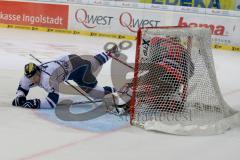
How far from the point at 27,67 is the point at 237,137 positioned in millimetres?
2094

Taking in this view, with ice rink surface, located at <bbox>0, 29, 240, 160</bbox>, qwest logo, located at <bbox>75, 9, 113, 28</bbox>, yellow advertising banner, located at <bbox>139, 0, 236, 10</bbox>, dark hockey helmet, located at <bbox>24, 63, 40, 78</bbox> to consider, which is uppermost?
dark hockey helmet, located at <bbox>24, 63, 40, 78</bbox>

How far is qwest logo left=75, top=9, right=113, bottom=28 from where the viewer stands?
39.5ft

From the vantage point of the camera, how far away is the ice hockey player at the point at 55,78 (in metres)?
5.43

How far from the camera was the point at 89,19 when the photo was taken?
39.9 ft

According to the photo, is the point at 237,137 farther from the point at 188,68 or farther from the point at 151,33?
the point at 151,33

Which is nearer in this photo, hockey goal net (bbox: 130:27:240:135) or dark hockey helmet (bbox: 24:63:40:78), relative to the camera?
hockey goal net (bbox: 130:27:240:135)

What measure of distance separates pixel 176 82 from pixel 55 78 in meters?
1.26

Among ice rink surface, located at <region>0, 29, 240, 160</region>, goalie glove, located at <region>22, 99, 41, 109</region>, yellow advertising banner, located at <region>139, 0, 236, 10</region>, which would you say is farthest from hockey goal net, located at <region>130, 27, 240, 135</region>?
yellow advertising banner, located at <region>139, 0, 236, 10</region>

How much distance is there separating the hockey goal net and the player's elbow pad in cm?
82

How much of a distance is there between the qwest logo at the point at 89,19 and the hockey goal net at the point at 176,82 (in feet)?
22.7

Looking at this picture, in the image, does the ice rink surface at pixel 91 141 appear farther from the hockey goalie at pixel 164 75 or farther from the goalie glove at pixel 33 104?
the hockey goalie at pixel 164 75

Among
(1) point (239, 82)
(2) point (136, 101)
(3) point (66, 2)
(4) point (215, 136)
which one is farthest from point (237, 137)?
(3) point (66, 2)

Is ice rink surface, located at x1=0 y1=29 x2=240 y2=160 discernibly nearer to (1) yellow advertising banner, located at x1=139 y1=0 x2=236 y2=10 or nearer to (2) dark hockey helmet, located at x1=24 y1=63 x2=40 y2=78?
(2) dark hockey helmet, located at x1=24 y1=63 x2=40 y2=78

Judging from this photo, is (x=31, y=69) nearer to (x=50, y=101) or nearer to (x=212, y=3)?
(x=50, y=101)
